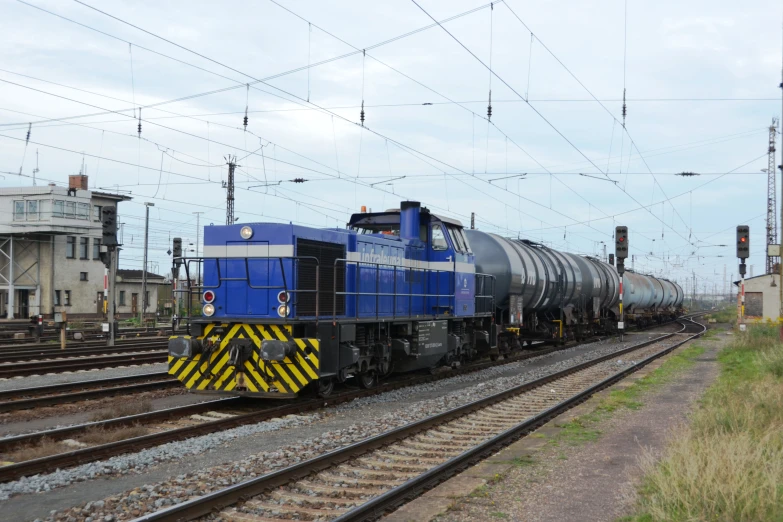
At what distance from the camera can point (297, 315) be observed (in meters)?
11.6

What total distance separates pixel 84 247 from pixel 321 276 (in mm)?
40314

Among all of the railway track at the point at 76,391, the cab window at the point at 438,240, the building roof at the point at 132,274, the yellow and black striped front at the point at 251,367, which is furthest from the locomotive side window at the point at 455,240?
the building roof at the point at 132,274

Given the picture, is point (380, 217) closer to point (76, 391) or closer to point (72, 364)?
point (76, 391)

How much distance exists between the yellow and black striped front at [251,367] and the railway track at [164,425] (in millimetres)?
361

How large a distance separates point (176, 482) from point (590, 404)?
25.9 ft

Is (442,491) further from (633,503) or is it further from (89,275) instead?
(89,275)

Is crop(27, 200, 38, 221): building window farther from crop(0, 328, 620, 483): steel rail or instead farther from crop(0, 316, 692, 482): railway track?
crop(0, 316, 692, 482): railway track

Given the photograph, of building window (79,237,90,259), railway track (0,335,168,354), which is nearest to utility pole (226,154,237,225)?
railway track (0,335,168,354)

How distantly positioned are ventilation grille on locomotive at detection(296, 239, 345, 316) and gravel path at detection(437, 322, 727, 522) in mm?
4924

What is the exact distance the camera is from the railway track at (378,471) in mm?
5961

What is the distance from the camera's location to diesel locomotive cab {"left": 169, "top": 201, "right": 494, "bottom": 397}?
11242 millimetres

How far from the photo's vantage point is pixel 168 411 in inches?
414

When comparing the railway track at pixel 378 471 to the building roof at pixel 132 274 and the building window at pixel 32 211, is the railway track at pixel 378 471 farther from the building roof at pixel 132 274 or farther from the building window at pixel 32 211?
the building roof at pixel 132 274

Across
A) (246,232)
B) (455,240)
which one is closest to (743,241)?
(455,240)
